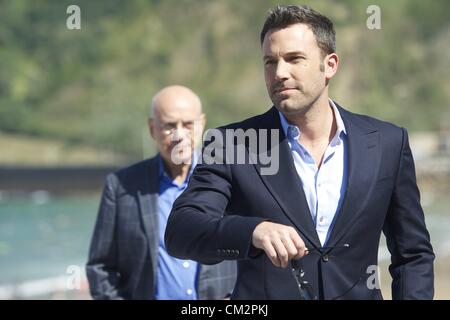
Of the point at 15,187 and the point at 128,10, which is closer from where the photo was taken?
the point at 15,187

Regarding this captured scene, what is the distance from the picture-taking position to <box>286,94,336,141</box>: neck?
2.53m

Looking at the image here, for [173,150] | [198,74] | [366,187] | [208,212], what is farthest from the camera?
[198,74]

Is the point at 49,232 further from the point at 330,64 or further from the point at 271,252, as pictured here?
the point at 271,252

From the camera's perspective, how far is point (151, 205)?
15.3ft

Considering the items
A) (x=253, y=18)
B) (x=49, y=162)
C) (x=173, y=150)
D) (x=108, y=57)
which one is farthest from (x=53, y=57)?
(x=173, y=150)

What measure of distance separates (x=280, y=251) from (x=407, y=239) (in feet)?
2.36

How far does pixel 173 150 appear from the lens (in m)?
4.81

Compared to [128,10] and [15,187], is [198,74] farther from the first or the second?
[15,187]

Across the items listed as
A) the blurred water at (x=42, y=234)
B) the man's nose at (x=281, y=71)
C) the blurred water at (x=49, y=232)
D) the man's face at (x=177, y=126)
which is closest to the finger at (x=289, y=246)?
the man's nose at (x=281, y=71)

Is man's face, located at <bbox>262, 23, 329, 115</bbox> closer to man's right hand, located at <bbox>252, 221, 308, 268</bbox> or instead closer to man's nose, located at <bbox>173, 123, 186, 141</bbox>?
man's right hand, located at <bbox>252, 221, 308, 268</bbox>

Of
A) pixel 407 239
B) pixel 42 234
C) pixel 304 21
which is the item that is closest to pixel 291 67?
pixel 304 21

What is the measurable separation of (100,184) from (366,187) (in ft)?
165

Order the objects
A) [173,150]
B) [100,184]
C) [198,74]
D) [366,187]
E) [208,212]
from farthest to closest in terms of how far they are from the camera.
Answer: [198,74] → [100,184] → [173,150] → [366,187] → [208,212]

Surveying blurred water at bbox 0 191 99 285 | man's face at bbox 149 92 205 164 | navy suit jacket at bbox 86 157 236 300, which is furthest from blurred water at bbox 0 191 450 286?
navy suit jacket at bbox 86 157 236 300
